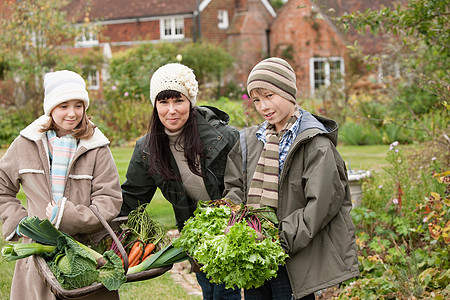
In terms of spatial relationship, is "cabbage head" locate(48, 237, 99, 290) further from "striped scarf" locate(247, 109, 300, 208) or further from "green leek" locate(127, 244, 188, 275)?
"striped scarf" locate(247, 109, 300, 208)

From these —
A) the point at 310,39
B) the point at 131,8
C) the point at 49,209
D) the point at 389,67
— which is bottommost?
the point at 49,209

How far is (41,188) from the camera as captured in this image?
3006mm

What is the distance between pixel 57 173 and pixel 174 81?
84 cm

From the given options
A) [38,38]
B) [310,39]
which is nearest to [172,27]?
[310,39]

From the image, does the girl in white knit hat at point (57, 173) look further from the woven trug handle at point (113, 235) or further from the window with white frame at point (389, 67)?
the window with white frame at point (389, 67)

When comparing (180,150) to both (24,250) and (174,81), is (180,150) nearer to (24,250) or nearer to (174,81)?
(174,81)

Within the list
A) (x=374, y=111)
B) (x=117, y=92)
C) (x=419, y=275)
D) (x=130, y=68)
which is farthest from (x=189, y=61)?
(x=419, y=275)

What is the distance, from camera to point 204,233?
8.70ft

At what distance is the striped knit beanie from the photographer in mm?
2932

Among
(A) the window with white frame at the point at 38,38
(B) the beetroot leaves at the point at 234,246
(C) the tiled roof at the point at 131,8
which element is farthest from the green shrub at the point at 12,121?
(C) the tiled roof at the point at 131,8

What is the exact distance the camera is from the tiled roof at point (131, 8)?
28656mm

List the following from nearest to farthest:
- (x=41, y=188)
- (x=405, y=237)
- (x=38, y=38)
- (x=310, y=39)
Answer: (x=41, y=188) → (x=405, y=237) → (x=38, y=38) → (x=310, y=39)

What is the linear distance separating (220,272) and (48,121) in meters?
1.33

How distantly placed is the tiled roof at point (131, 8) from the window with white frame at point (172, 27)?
1.50 feet
